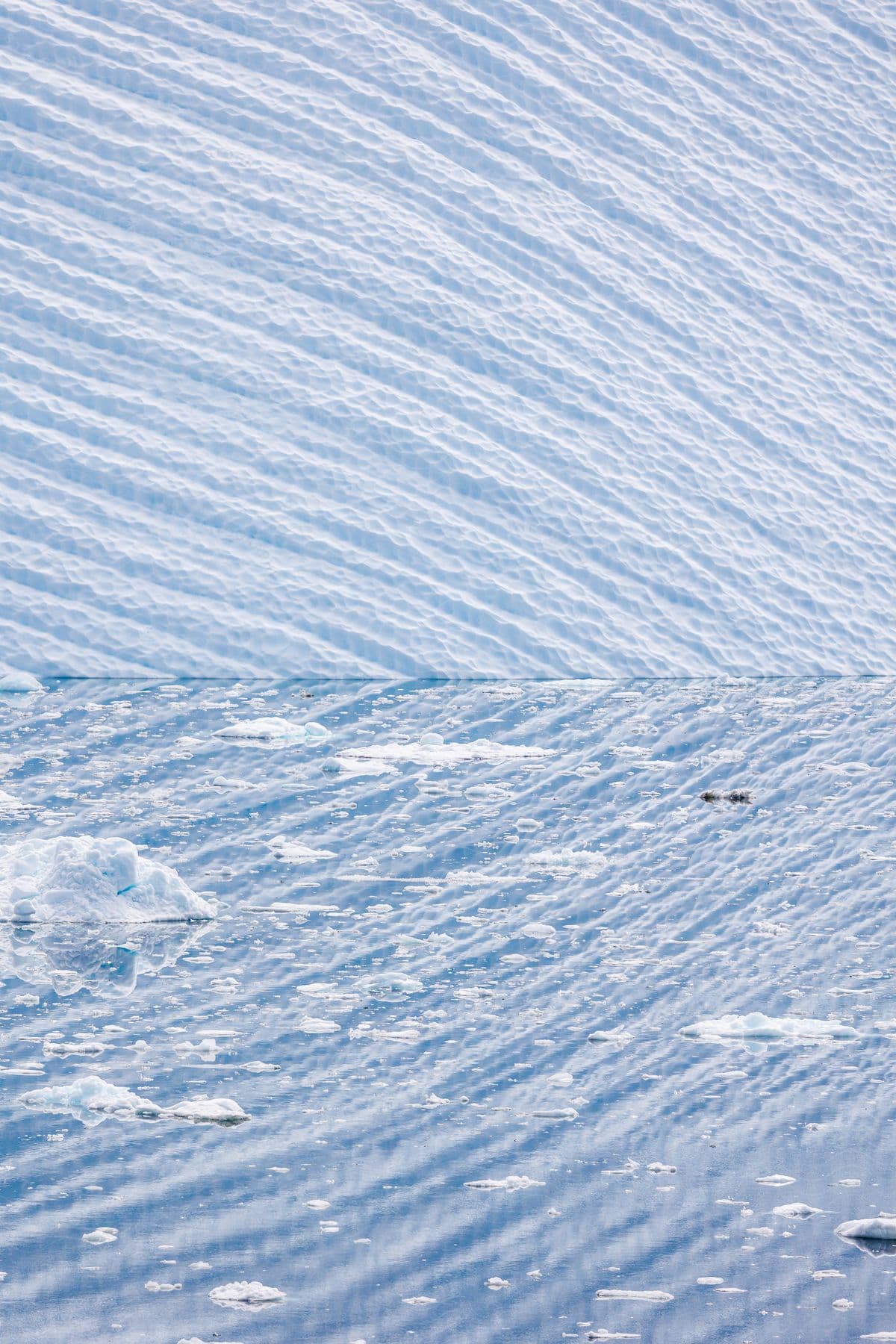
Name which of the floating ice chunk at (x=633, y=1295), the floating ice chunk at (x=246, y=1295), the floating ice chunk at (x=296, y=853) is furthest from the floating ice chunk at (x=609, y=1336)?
the floating ice chunk at (x=296, y=853)

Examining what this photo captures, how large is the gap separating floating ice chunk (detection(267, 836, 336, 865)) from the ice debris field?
14.8 feet

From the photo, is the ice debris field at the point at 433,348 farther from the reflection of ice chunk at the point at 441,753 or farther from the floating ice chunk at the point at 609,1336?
the floating ice chunk at the point at 609,1336

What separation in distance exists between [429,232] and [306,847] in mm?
7983

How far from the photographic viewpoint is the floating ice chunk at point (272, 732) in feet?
28.3

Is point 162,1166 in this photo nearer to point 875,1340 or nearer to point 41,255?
point 875,1340

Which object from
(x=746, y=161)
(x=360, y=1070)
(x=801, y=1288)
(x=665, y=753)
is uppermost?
(x=746, y=161)

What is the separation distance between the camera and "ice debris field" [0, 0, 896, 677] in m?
11.1

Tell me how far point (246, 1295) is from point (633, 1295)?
60 centimetres

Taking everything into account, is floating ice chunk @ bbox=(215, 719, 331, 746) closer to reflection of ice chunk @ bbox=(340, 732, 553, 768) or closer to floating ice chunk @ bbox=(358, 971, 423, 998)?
reflection of ice chunk @ bbox=(340, 732, 553, 768)

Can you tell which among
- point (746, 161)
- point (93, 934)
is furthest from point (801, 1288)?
point (746, 161)

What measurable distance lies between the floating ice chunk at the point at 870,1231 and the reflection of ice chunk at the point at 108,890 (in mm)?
2597

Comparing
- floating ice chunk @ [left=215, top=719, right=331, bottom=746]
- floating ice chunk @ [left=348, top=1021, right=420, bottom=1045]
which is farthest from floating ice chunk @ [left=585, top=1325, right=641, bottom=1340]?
floating ice chunk @ [left=215, top=719, right=331, bottom=746]

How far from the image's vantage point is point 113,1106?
358 cm

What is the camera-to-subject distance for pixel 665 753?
8.48m
